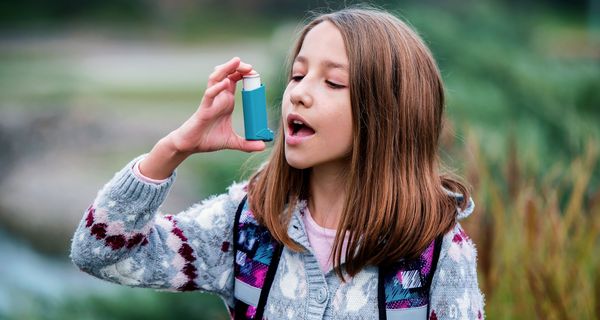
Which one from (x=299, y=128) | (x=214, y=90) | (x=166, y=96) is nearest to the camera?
(x=214, y=90)

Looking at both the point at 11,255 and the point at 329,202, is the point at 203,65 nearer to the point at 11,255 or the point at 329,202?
the point at 11,255

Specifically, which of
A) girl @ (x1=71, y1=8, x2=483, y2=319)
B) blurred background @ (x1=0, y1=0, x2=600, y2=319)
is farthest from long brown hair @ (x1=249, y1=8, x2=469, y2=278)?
blurred background @ (x1=0, y1=0, x2=600, y2=319)

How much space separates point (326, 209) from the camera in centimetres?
223

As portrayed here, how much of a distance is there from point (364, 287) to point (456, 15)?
16.0 ft

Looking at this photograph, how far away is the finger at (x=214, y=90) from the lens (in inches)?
80.0

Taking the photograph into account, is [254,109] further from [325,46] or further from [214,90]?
[325,46]

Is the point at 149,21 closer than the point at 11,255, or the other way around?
the point at 11,255

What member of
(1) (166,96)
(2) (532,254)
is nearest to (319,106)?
(2) (532,254)

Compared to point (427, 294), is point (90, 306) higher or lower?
lower

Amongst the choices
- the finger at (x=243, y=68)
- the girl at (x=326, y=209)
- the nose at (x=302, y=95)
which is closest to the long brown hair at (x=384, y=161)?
the girl at (x=326, y=209)

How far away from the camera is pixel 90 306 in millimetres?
4383

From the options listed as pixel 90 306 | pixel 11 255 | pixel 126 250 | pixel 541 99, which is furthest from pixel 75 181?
pixel 126 250

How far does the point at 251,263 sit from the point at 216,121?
375 millimetres

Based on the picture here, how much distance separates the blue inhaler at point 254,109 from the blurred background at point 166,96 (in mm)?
1525
